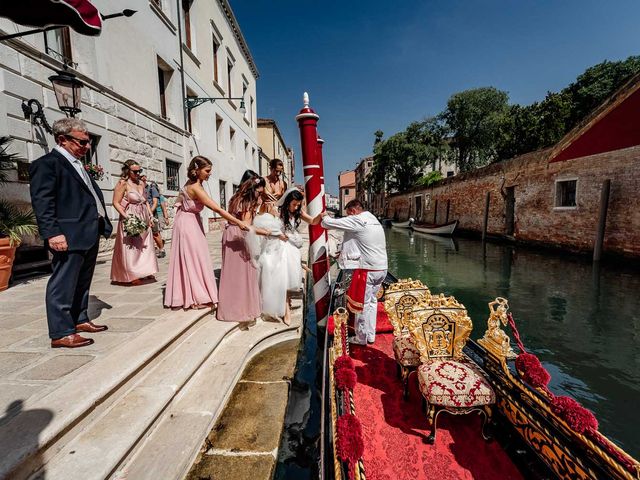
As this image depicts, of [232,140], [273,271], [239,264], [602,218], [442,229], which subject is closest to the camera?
[239,264]

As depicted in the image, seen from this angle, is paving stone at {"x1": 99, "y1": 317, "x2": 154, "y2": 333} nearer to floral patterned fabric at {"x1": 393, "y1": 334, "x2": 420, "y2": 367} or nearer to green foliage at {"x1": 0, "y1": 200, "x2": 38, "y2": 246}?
green foliage at {"x1": 0, "y1": 200, "x2": 38, "y2": 246}

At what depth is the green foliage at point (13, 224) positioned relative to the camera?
4047 mm

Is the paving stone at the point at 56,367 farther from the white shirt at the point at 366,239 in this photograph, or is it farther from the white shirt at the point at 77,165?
the white shirt at the point at 366,239

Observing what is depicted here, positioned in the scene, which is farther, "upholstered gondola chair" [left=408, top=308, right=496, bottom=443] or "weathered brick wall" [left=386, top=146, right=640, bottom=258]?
"weathered brick wall" [left=386, top=146, right=640, bottom=258]

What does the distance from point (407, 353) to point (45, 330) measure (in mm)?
3177

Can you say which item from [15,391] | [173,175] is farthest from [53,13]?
[173,175]

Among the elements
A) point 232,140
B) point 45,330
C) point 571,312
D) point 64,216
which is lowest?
point 571,312

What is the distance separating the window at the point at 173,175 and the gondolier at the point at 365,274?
314 inches

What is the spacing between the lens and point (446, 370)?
6.69ft

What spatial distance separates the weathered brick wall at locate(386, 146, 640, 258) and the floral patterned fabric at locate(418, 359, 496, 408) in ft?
37.1

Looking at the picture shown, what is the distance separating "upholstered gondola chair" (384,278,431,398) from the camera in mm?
2410

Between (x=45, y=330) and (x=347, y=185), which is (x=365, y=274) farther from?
(x=347, y=185)

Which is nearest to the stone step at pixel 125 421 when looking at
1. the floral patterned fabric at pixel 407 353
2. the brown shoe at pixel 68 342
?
the brown shoe at pixel 68 342

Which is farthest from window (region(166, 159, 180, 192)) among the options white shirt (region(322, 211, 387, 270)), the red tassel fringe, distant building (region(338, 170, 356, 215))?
distant building (region(338, 170, 356, 215))
